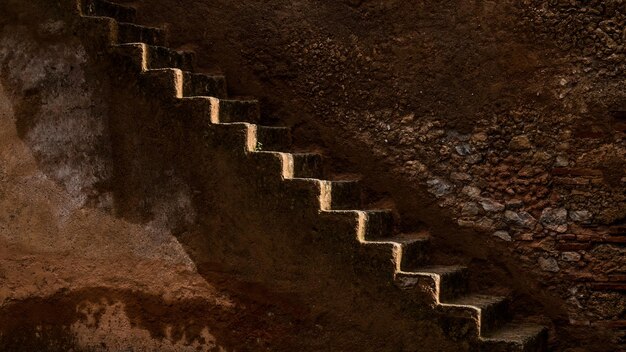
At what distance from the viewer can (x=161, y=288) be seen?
5.78 m

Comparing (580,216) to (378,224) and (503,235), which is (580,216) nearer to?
(503,235)

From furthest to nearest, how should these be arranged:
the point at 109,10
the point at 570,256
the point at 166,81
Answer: the point at 109,10 → the point at 166,81 → the point at 570,256

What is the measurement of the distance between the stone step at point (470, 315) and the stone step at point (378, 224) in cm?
64

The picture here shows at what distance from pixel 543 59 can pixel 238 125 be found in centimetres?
202

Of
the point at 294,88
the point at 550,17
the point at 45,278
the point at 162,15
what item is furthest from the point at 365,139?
the point at 45,278

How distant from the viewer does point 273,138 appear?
19.9ft

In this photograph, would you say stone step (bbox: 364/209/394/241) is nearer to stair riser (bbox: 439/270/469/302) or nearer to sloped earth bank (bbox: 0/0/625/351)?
sloped earth bank (bbox: 0/0/625/351)

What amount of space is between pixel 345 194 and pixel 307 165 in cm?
34

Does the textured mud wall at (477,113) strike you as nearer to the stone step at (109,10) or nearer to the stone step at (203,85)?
the stone step at (203,85)

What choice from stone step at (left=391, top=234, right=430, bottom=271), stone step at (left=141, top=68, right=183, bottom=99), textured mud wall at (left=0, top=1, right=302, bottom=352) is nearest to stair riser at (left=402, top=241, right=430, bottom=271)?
stone step at (left=391, top=234, right=430, bottom=271)

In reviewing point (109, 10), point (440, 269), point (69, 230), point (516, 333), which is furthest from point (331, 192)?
point (109, 10)

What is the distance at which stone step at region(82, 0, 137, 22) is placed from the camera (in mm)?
6086

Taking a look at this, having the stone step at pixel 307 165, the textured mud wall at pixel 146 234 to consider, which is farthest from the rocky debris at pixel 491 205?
the stone step at pixel 307 165

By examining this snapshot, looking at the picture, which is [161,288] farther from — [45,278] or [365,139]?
[365,139]
